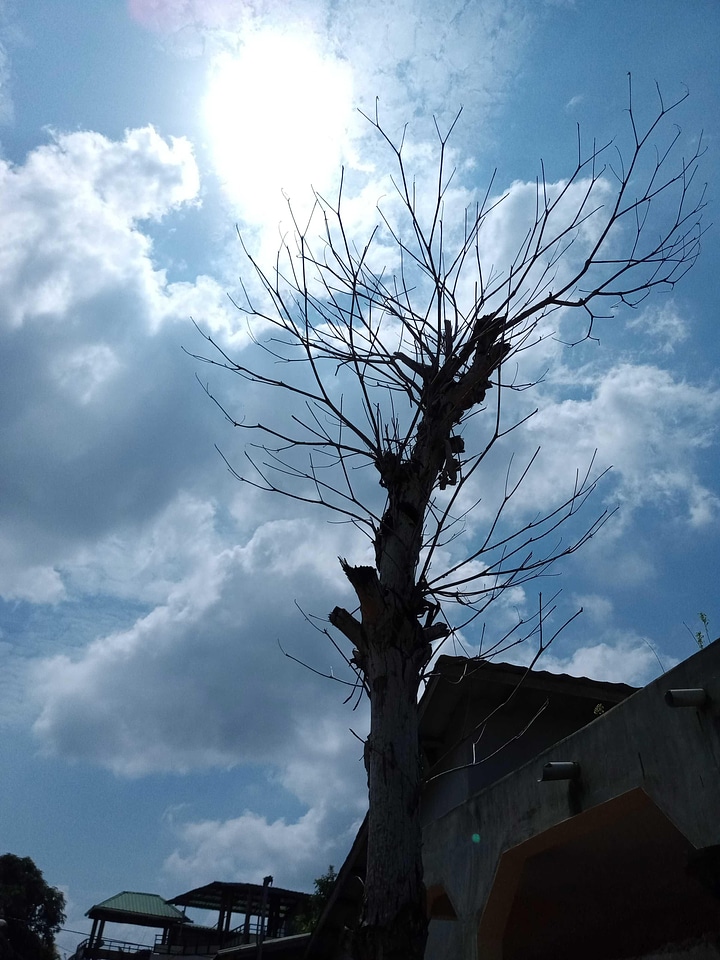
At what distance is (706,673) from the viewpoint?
16.4 feet

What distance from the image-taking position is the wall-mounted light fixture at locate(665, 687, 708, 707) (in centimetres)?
488

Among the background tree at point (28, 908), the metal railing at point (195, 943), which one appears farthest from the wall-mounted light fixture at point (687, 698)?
the background tree at point (28, 908)

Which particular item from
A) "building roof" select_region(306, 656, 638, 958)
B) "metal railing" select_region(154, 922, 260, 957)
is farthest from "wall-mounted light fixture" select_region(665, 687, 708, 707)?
"metal railing" select_region(154, 922, 260, 957)

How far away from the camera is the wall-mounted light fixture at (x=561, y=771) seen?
6188 mm

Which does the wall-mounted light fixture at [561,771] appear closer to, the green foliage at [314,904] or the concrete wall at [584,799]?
the concrete wall at [584,799]

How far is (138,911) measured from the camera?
40.1m

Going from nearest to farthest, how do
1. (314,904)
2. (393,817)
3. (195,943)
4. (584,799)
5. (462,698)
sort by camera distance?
(393,817) → (584,799) → (462,698) → (314,904) → (195,943)

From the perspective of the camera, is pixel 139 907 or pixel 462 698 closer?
pixel 462 698

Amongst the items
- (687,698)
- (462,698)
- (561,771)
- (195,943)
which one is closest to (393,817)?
(687,698)

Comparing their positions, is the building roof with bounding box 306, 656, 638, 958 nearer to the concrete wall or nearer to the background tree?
the concrete wall

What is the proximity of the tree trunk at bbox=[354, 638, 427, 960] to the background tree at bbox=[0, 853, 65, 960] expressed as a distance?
43.4 m

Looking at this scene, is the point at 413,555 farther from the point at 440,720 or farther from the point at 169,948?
the point at 169,948

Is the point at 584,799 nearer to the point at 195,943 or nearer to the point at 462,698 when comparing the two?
the point at 462,698

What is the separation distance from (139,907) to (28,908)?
5.77 metres
